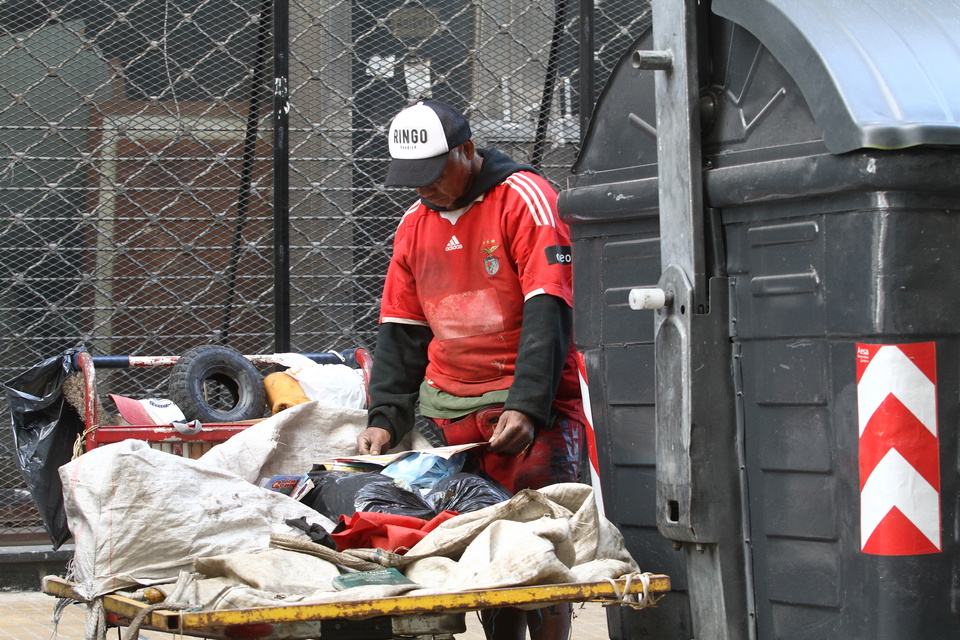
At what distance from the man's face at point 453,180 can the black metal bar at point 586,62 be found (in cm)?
244

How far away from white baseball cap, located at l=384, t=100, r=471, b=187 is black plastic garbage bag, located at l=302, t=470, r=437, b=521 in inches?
40.2

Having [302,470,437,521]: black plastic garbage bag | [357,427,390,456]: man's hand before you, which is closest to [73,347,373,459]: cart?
[357,427,390,456]: man's hand

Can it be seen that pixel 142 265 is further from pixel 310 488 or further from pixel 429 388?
pixel 310 488

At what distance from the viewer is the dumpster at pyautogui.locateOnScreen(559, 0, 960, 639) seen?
92.6 inches

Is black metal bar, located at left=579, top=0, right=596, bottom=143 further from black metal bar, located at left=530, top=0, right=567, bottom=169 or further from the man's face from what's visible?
the man's face

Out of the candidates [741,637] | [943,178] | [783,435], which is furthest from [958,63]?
[741,637]

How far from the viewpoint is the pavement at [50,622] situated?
16.7ft

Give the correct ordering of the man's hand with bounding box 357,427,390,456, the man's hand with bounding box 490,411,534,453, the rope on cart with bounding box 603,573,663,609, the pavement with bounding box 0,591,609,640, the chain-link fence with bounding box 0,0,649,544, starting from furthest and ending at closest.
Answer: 1. the chain-link fence with bounding box 0,0,649,544
2. the pavement with bounding box 0,591,609,640
3. the man's hand with bounding box 357,427,390,456
4. the man's hand with bounding box 490,411,534,453
5. the rope on cart with bounding box 603,573,663,609

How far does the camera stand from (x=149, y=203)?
6168mm

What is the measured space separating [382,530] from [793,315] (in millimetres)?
1165

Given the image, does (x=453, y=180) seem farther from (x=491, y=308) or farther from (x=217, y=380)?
(x=217, y=380)

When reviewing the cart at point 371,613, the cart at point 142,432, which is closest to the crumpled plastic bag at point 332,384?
the cart at point 142,432

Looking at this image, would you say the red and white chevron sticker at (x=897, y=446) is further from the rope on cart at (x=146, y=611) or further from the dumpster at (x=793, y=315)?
the rope on cart at (x=146, y=611)

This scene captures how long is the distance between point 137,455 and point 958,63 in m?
2.10
